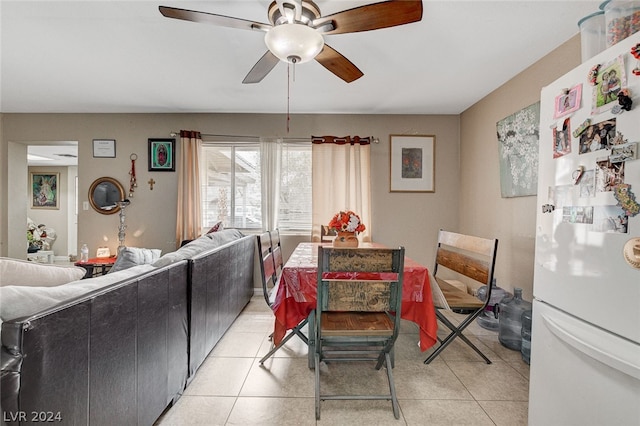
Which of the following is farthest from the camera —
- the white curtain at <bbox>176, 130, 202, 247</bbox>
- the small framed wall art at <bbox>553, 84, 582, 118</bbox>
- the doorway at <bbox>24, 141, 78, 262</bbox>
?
→ the doorway at <bbox>24, 141, 78, 262</bbox>

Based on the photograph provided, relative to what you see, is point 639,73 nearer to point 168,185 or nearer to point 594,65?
point 594,65

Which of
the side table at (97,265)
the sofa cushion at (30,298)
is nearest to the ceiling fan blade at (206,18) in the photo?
the sofa cushion at (30,298)

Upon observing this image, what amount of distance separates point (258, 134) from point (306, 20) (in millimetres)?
2232

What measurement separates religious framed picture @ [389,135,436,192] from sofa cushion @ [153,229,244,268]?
2.13 metres

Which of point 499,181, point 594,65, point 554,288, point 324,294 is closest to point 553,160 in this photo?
point 594,65

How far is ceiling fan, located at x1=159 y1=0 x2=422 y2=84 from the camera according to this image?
1.37 m

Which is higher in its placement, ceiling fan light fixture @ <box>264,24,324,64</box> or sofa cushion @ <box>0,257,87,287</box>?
ceiling fan light fixture @ <box>264,24,324,64</box>

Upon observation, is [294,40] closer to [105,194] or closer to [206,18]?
[206,18]

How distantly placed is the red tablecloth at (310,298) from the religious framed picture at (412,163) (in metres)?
2.03

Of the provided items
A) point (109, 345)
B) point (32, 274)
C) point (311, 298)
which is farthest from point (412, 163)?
point (32, 274)

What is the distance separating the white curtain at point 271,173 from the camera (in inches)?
142

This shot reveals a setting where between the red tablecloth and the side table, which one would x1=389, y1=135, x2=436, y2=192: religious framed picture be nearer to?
the red tablecloth

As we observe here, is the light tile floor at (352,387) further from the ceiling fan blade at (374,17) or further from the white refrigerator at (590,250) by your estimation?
the ceiling fan blade at (374,17)

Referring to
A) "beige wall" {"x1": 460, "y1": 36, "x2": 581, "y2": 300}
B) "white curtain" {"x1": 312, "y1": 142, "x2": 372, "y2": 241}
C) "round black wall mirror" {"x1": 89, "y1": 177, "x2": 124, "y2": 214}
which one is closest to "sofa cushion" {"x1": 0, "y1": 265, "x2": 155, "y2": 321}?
"white curtain" {"x1": 312, "y1": 142, "x2": 372, "y2": 241}
